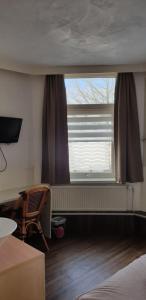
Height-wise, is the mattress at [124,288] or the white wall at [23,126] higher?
the white wall at [23,126]

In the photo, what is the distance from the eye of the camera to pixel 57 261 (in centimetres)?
287

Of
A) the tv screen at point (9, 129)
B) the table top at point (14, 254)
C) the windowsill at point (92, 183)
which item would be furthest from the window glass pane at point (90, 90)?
the table top at point (14, 254)

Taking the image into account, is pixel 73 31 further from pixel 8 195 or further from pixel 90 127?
pixel 8 195

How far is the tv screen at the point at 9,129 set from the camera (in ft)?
11.0

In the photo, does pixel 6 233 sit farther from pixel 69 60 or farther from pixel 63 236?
pixel 69 60

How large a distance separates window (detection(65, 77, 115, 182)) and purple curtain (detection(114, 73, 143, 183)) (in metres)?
0.23

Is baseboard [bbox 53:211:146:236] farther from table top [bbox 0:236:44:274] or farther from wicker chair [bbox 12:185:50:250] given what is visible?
table top [bbox 0:236:44:274]

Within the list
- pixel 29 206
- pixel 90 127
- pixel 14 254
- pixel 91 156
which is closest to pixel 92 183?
pixel 91 156

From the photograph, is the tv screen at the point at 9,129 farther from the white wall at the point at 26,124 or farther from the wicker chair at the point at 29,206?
the wicker chair at the point at 29,206

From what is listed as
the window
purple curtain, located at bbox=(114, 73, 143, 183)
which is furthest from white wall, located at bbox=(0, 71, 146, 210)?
the window

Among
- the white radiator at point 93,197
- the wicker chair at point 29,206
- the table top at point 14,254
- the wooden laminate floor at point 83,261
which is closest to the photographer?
the table top at point 14,254

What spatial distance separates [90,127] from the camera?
3793mm

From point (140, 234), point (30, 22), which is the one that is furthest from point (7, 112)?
point (140, 234)

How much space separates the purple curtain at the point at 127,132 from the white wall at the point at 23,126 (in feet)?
4.32
